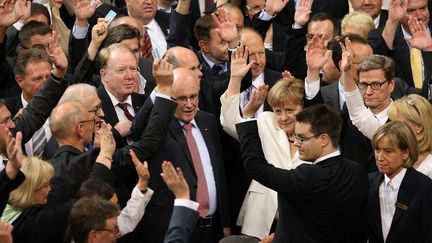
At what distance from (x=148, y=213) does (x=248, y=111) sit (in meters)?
1.15

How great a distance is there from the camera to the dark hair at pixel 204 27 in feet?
31.4

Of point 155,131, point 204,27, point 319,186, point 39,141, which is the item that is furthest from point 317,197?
point 204,27

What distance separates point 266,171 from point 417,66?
2.91 metres

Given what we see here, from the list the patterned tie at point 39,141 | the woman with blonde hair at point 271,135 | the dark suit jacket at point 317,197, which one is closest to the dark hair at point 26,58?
the patterned tie at point 39,141

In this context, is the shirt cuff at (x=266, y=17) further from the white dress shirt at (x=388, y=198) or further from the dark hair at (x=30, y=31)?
the white dress shirt at (x=388, y=198)

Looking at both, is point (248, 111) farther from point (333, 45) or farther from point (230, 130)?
point (333, 45)

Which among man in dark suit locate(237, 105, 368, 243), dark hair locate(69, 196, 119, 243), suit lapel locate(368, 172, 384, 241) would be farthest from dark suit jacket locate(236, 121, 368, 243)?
dark hair locate(69, 196, 119, 243)

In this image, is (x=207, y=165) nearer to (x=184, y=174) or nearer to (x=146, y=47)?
(x=184, y=174)

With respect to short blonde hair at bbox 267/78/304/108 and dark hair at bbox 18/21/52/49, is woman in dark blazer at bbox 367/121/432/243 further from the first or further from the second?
dark hair at bbox 18/21/52/49

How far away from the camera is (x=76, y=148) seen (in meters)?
7.26

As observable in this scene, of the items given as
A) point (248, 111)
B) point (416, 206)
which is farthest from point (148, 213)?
point (416, 206)

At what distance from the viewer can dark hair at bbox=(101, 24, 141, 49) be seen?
8.95 meters

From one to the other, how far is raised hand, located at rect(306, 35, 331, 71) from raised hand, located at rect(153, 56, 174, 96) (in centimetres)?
105

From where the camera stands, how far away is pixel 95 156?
7152mm
